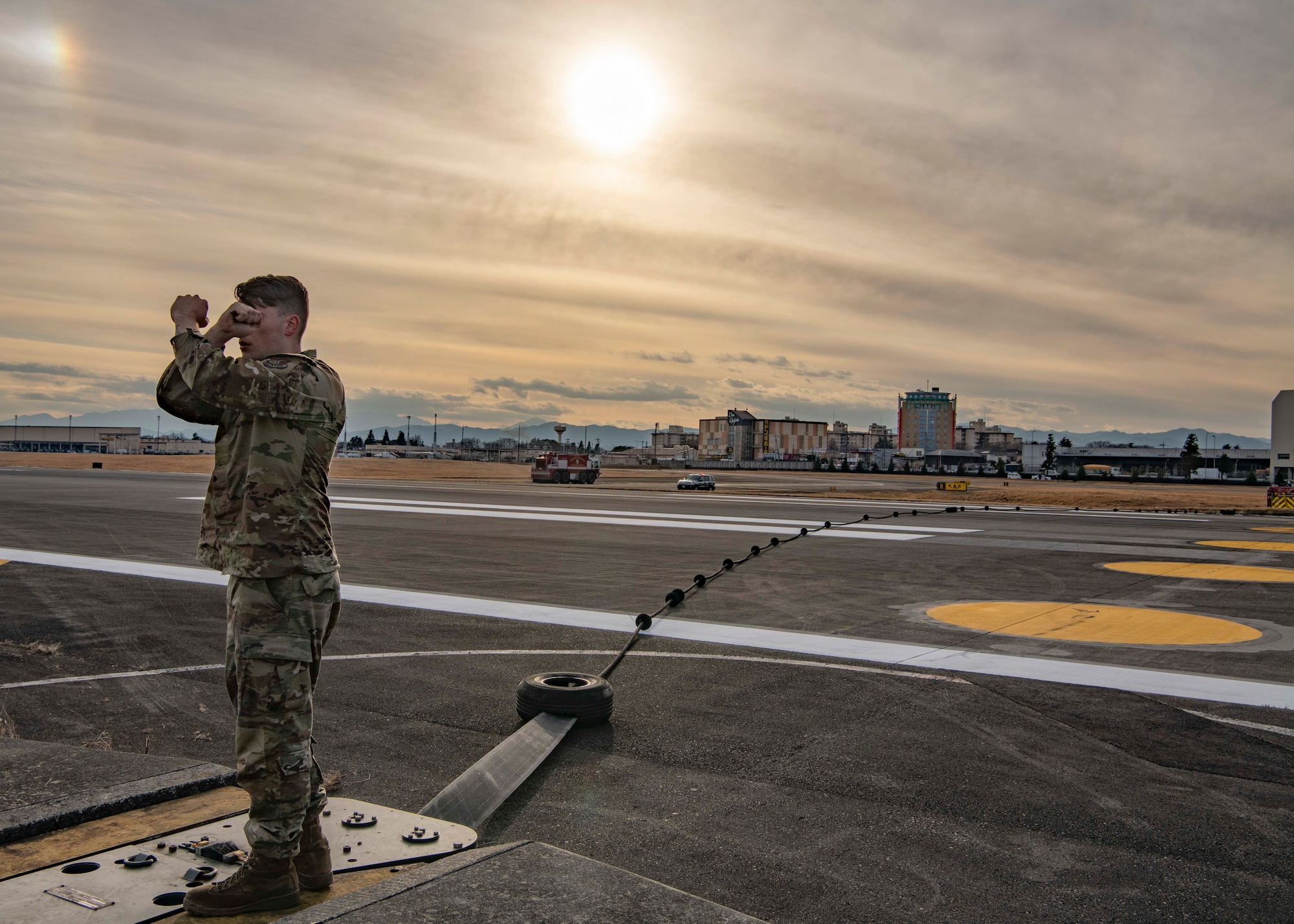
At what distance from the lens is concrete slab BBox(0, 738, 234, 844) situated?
372 centimetres

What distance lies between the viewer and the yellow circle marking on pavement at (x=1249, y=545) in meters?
19.4

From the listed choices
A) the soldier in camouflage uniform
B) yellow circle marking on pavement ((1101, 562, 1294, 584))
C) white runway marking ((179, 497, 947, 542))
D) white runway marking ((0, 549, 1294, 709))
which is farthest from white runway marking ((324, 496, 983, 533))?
the soldier in camouflage uniform

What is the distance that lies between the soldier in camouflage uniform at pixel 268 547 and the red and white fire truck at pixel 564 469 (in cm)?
5194

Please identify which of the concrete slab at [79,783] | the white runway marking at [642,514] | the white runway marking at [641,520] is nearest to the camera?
the concrete slab at [79,783]

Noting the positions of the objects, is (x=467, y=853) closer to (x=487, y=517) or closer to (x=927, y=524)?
(x=487, y=517)

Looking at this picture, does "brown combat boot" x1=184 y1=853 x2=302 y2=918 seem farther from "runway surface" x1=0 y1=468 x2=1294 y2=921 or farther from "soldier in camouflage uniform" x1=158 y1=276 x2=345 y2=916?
"runway surface" x1=0 y1=468 x2=1294 y2=921

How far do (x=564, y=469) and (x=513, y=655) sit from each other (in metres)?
48.2

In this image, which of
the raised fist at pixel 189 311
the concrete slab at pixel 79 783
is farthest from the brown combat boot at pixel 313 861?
the raised fist at pixel 189 311

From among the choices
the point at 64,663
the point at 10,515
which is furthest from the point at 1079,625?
the point at 10,515

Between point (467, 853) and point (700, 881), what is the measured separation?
0.95 meters

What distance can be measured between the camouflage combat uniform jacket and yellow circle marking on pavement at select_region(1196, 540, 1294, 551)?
21108 mm

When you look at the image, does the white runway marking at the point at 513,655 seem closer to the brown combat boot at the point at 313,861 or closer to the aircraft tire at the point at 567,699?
the aircraft tire at the point at 567,699

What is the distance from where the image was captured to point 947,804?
177 inches

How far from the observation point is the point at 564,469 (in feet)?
183
